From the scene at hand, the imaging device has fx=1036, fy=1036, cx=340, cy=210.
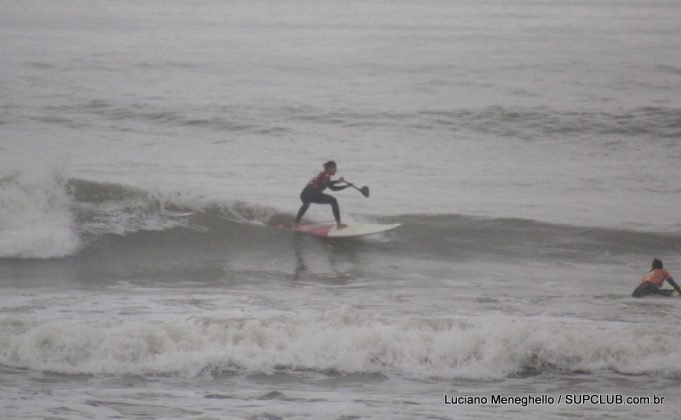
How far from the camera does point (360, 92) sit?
116 ft

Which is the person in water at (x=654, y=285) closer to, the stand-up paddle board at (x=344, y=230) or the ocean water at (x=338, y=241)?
the ocean water at (x=338, y=241)

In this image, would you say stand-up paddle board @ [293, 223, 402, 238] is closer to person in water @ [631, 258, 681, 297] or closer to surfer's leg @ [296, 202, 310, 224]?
surfer's leg @ [296, 202, 310, 224]

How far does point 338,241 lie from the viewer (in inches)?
645

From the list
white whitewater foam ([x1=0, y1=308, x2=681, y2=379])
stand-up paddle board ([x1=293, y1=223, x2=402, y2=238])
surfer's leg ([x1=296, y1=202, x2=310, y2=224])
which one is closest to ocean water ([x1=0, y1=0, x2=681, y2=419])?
white whitewater foam ([x1=0, y1=308, x2=681, y2=379])

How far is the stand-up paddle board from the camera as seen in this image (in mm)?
16422

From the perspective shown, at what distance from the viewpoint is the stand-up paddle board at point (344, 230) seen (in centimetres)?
1642

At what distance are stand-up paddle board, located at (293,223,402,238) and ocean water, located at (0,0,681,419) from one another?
0.62 ft

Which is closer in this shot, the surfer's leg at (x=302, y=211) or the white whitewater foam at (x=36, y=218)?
the white whitewater foam at (x=36, y=218)

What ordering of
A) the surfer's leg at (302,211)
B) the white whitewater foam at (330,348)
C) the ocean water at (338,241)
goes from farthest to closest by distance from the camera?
1. the surfer's leg at (302,211)
2. the white whitewater foam at (330,348)
3. the ocean water at (338,241)

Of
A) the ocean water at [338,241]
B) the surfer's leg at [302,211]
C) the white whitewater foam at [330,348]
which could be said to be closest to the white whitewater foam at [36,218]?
the ocean water at [338,241]

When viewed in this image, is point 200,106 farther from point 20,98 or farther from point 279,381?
point 279,381

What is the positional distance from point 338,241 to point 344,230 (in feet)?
0.71

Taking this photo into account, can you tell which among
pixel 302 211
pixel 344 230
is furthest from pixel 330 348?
pixel 302 211

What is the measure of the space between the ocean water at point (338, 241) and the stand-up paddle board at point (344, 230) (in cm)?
19
